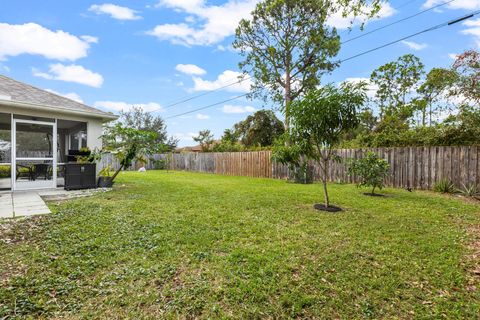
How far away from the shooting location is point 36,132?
8070 millimetres

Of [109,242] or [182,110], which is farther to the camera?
[182,110]

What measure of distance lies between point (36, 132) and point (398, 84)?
23.1 meters

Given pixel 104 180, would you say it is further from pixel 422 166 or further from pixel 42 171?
pixel 422 166

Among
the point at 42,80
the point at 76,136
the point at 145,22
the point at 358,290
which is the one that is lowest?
the point at 358,290

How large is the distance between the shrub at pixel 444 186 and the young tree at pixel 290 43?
279 inches

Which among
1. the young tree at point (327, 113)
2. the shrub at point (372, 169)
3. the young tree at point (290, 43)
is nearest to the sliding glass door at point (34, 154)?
the young tree at point (327, 113)

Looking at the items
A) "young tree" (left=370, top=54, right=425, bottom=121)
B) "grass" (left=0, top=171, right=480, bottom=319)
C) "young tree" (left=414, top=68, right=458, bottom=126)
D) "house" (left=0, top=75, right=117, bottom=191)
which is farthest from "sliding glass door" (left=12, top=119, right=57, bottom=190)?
"young tree" (left=370, top=54, right=425, bottom=121)

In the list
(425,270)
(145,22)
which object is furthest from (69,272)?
(145,22)

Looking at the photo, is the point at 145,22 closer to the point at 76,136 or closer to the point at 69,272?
the point at 76,136

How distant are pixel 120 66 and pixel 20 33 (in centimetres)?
521

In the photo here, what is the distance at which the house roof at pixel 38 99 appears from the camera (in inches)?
289

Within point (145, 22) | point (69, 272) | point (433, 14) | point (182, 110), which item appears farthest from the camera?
point (182, 110)

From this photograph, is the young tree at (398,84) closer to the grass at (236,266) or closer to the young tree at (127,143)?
the grass at (236,266)

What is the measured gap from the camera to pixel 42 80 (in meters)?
14.7
